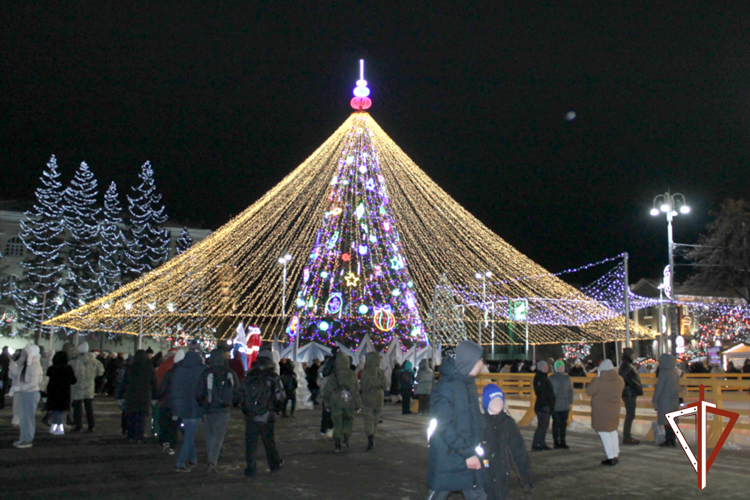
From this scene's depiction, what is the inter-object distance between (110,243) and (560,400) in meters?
45.4

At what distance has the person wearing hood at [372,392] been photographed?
11.1 meters

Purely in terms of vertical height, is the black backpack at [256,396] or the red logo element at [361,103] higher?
the red logo element at [361,103]

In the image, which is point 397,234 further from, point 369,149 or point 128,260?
point 128,260

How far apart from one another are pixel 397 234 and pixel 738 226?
2217 cm

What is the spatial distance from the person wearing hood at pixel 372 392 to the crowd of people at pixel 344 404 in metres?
0.02

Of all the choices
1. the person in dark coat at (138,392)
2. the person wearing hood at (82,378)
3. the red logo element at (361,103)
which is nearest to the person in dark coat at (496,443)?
the person in dark coat at (138,392)

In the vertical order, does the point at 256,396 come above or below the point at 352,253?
below

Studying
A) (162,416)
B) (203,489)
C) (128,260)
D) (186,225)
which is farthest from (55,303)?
(203,489)

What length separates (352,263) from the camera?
2472 centimetres

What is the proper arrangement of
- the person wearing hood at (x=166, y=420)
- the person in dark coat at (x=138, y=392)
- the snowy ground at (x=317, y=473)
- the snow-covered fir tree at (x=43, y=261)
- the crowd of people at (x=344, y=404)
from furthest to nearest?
the snow-covered fir tree at (x=43, y=261) < the person in dark coat at (x=138, y=392) < the person wearing hood at (x=166, y=420) < the snowy ground at (x=317, y=473) < the crowd of people at (x=344, y=404)

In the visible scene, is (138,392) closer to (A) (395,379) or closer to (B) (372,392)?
(B) (372,392)

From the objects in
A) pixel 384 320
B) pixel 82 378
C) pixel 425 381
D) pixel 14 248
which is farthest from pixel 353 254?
pixel 14 248

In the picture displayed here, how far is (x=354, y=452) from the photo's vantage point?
10.7m

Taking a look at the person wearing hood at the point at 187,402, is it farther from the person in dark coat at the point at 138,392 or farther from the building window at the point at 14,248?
the building window at the point at 14,248
